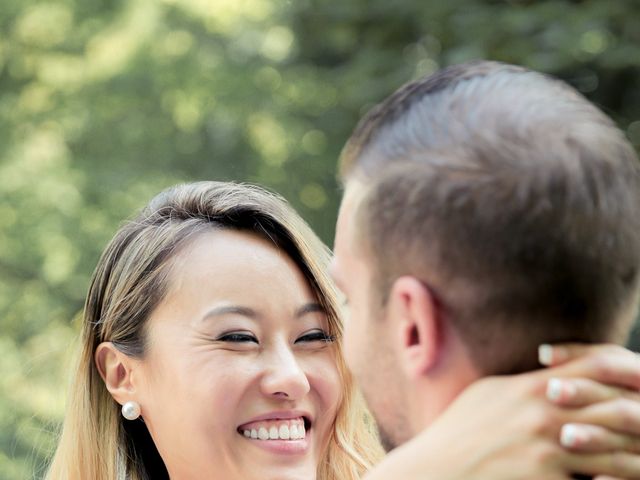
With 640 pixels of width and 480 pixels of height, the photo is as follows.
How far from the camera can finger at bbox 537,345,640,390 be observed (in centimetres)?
149

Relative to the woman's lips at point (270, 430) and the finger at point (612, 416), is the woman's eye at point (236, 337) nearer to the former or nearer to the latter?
the woman's lips at point (270, 430)

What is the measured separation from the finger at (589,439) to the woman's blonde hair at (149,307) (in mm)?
1513

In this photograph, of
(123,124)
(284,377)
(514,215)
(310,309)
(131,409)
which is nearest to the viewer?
(514,215)

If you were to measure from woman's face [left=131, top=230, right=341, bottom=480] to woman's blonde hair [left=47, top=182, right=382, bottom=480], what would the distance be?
0.18 feet

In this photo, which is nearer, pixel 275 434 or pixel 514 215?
pixel 514 215

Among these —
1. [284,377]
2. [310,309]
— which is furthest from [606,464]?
[310,309]

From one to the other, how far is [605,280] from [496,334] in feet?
0.52

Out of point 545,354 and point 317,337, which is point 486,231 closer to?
point 545,354

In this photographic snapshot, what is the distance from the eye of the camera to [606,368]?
150cm


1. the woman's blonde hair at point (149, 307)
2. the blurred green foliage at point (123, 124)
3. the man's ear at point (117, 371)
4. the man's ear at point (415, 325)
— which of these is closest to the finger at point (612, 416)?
the man's ear at point (415, 325)

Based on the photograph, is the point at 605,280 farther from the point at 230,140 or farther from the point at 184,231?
the point at 230,140

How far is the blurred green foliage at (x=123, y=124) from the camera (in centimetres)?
770

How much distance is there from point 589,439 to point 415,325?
0.27 meters

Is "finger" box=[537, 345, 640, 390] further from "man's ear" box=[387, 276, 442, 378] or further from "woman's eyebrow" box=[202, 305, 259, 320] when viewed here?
"woman's eyebrow" box=[202, 305, 259, 320]
